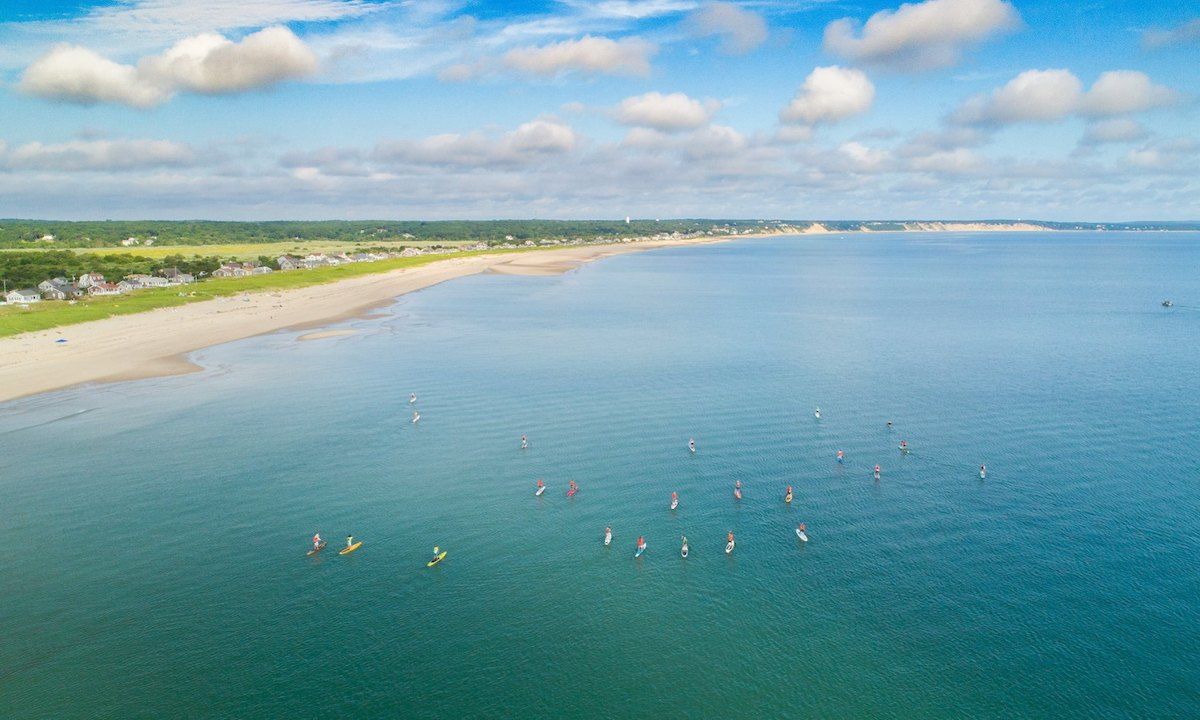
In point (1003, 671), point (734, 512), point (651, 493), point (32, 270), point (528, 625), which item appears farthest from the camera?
point (32, 270)

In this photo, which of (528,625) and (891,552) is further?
(891,552)

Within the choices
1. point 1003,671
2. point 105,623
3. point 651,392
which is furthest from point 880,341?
point 105,623

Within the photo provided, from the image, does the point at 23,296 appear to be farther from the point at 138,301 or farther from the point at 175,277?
the point at 175,277

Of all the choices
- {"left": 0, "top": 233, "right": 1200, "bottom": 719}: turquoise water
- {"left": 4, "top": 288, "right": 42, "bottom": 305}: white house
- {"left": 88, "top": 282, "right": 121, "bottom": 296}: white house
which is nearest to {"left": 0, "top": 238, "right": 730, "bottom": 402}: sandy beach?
{"left": 0, "top": 233, "right": 1200, "bottom": 719}: turquoise water

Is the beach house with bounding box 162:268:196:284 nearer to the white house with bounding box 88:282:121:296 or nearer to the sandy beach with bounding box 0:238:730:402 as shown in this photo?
the white house with bounding box 88:282:121:296

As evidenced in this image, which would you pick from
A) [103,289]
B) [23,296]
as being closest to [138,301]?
[103,289]

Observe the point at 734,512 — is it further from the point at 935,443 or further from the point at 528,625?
the point at 935,443

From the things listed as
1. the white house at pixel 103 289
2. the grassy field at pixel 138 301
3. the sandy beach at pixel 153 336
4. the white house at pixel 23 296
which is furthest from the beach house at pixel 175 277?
the white house at pixel 23 296
